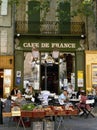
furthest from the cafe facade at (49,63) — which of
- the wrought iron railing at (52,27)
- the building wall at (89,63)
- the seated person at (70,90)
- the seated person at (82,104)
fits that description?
the seated person at (82,104)

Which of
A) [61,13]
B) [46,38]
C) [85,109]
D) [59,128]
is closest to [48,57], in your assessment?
[46,38]

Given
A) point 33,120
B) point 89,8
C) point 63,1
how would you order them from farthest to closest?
point 63,1 < point 89,8 < point 33,120

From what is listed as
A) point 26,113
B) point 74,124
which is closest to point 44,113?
point 26,113

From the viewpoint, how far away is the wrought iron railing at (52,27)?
98.4 feet

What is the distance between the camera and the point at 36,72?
2970 cm

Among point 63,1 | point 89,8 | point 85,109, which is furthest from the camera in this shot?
point 63,1

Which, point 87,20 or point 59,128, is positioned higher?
point 87,20

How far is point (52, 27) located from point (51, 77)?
3512 millimetres

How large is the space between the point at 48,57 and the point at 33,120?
1402cm

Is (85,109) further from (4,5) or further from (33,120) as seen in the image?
(4,5)

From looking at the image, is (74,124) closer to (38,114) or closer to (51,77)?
(38,114)

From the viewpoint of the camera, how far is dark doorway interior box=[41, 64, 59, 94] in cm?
2973

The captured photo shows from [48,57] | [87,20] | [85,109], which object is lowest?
[85,109]

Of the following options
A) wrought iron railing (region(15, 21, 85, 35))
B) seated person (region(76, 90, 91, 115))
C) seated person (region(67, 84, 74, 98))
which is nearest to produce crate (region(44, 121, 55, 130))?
seated person (region(76, 90, 91, 115))
